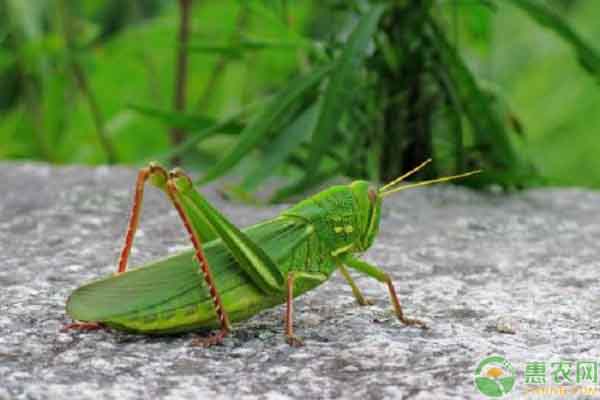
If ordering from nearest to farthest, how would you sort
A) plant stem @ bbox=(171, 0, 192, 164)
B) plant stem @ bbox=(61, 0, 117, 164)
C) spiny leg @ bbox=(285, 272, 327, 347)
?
spiny leg @ bbox=(285, 272, 327, 347)
plant stem @ bbox=(171, 0, 192, 164)
plant stem @ bbox=(61, 0, 117, 164)

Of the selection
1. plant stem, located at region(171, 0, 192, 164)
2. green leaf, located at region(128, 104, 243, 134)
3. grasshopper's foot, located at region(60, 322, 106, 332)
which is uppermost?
plant stem, located at region(171, 0, 192, 164)

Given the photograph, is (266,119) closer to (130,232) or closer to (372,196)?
(372,196)

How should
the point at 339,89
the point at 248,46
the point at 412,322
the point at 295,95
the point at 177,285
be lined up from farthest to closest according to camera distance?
the point at 248,46, the point at 295,95, the point at 339,89, the point at 412,322, the point at 177,285

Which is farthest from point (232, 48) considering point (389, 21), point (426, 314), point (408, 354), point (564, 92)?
point (564, 92)

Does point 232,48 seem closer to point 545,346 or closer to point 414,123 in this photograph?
point 414,123

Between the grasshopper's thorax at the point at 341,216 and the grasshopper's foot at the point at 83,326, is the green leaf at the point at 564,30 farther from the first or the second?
the grasshopper's foot at the point at 83,326

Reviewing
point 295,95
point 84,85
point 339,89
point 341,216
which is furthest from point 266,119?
point 84,85
